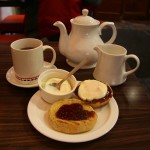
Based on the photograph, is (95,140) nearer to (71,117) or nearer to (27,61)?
(71,117)

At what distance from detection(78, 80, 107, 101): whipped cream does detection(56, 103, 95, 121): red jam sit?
0.05m

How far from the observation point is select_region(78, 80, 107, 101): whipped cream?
2.01 ft

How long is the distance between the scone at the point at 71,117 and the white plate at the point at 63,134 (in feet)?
0.05

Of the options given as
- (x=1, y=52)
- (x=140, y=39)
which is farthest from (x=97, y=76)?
(x=140, y=39)

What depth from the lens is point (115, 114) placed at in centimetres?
60

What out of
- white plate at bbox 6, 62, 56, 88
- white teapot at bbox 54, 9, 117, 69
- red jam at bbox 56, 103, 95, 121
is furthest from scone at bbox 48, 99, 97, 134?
white teapot at bbox 54, 9, 117, 69

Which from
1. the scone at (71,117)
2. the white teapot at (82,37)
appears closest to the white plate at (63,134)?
the scone at (71,117)

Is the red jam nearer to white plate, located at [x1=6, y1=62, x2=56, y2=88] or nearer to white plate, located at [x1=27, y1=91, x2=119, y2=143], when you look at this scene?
white plate, located at [x1=27, y1=91, x2=119, y2=143]

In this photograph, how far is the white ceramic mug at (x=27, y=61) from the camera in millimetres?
675

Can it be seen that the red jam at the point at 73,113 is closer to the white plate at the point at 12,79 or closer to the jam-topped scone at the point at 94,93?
the jam-topped scone at the point at 94,93

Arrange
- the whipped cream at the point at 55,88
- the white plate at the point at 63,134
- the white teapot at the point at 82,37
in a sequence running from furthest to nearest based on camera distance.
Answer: the white teapot at the point at 82,37 < the whipped cream at the point at 55,88 < the white plate at the point at 63,134

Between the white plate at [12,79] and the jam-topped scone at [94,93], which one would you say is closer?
the jam-topped scone at [94,93]

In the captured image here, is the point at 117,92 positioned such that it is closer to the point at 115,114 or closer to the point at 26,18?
the point at 115,114

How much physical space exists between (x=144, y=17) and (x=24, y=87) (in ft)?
11.2
